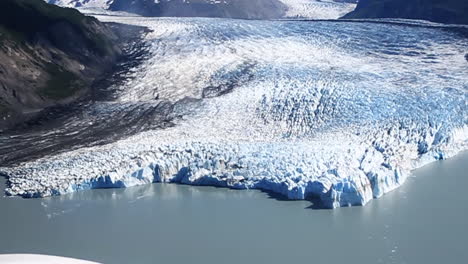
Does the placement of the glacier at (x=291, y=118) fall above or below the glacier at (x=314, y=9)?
below

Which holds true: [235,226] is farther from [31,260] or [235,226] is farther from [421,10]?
[421,10]

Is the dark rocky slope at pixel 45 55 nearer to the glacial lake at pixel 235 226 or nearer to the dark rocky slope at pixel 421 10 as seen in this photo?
the glacial lake at pixel 235 226

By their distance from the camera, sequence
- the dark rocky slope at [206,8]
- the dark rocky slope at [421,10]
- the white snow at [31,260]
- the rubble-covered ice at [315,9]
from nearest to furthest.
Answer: the white snow at [31,260] < the dark rocky slope at [421,10] < the rubble-covered ice at [315,9] < the dark rocky slope at [206,8]

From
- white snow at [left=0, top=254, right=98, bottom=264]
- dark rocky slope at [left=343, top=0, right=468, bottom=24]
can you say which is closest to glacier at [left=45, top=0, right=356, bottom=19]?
dark rocky slope at [left=343, top=0, right=468, bottom=24]

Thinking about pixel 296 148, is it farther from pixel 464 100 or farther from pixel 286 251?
pixel 464 100

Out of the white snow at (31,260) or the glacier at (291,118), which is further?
the glacier at (291,118)

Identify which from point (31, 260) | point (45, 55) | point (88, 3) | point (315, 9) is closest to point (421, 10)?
point (315, 9)

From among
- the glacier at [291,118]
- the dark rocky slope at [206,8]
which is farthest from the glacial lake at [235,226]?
the dark rocky slope at [206,8]

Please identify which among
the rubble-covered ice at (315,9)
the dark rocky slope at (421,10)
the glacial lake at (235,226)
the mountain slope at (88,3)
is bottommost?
the glacial lake at (235,226)
